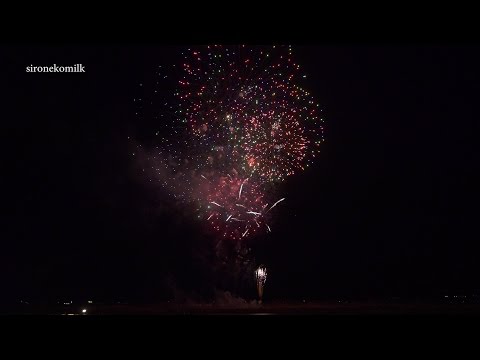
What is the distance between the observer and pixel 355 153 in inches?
472

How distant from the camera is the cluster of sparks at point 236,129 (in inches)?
371

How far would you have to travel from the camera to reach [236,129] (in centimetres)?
964

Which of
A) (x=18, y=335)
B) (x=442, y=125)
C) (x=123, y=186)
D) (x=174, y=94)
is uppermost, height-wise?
(x=174, y=94)

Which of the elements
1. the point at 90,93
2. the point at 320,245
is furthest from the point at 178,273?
the point at 90,93

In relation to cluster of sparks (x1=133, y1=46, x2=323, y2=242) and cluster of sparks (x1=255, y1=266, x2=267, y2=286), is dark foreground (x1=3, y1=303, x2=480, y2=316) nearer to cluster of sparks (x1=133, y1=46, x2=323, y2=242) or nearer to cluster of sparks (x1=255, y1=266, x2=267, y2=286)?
cluster of sparks (x1=255, y1=266, x2=267, y2=286)

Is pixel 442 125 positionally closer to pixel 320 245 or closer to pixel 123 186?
pixel 320 245

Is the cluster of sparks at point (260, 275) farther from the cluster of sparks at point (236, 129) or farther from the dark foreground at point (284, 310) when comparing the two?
the dark foreground at point (284, 310)

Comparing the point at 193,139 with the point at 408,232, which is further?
the point at 408,232

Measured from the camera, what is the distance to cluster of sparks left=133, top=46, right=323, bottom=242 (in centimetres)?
943

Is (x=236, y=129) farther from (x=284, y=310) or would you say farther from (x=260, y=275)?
(x=284, y=310)

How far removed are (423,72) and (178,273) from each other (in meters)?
6.32
